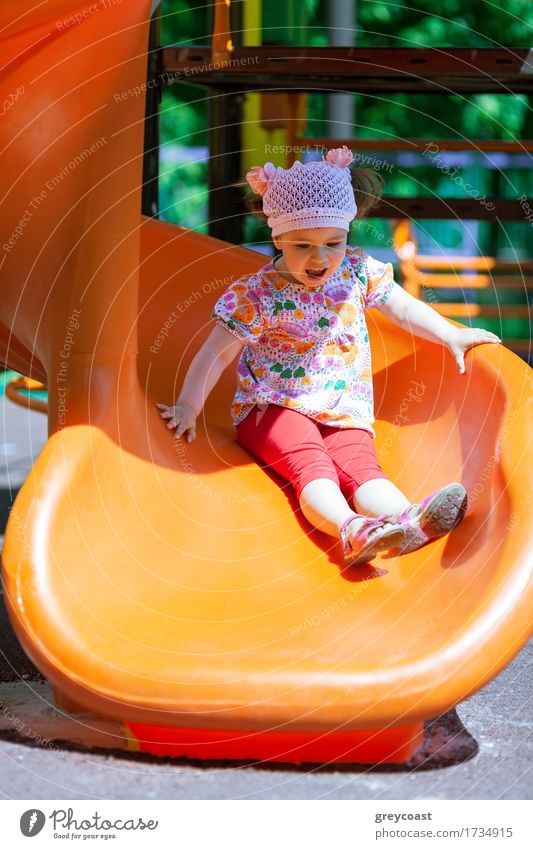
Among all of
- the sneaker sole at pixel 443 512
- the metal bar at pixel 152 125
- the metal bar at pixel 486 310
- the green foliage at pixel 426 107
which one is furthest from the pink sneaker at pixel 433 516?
the green foliage at pixel 426 107

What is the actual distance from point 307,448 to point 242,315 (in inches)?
10.3

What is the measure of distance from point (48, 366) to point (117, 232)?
9.2 inches

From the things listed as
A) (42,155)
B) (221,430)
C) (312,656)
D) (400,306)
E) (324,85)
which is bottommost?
(312,656)

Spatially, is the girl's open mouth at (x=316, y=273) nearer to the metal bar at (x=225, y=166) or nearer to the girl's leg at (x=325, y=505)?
the girl's leg at (x=325, y=505)

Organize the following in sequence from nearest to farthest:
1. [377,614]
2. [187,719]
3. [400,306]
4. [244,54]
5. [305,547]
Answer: [187,719] → [377,614] → [305,547] → [400,306] → [244,54]

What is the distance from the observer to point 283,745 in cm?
149

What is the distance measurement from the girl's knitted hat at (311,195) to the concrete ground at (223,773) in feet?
2.64

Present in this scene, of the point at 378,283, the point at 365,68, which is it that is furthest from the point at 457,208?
the point at 378,283

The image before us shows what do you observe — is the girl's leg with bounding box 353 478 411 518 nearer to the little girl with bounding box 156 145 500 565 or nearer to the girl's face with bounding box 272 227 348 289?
the little girl with bounding box 156 145 500 565

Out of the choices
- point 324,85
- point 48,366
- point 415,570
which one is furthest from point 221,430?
point 324,85

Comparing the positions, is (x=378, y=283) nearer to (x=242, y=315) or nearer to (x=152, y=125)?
(x=242, y=315)

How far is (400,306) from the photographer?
203 centimetres

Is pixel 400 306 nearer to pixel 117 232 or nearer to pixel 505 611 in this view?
pixel 117 232

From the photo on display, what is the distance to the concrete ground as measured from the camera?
1419 millimetres
